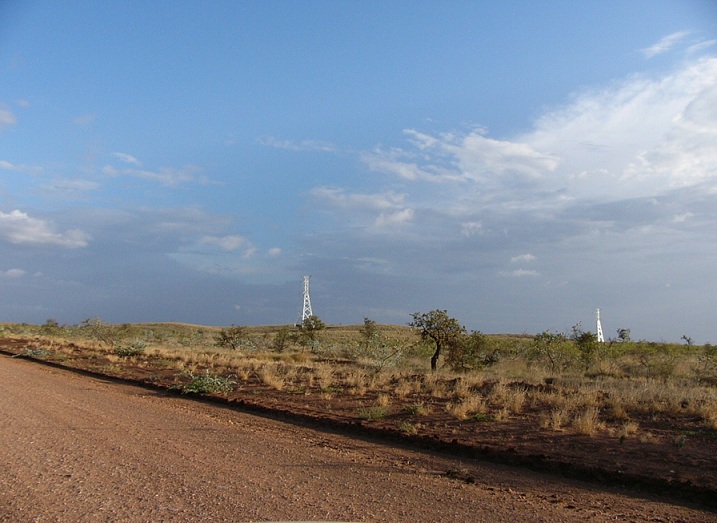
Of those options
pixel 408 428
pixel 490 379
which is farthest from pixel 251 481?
pixel 490 379

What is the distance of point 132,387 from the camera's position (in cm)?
1691

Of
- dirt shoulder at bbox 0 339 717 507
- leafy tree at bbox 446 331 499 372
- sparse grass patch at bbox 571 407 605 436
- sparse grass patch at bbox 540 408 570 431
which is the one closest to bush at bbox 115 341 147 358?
dirt shoulder at bbox 0 339 717 507

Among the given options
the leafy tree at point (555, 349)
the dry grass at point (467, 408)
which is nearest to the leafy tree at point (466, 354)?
the leafy tree at point (555, 349)

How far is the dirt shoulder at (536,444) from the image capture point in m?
7.76

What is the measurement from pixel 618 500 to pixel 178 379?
14621 millimetres

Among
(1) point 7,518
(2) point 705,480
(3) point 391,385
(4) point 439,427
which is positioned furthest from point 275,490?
(3) point 391,385

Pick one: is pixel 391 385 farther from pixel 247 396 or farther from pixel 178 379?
pixel 178 379

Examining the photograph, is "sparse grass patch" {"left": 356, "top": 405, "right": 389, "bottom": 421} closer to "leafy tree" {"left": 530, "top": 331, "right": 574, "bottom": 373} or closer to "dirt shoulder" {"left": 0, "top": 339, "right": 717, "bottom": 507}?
"dirt shoulder" {"left": 0, "top": 339, "right": 717, "bottom": 507}

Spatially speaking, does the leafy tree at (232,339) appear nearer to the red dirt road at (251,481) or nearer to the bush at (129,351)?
the bush at (129,351)

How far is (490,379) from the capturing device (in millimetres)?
17703

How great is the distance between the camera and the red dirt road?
612cm

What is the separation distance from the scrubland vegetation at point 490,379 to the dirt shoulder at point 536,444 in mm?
217

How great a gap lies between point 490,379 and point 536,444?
27.3 ft

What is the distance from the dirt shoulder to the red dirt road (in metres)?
0.45
